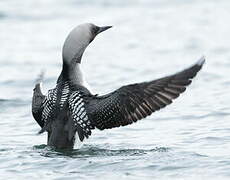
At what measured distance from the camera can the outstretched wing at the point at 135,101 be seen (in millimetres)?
8016

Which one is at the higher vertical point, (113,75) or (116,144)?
(113,75)

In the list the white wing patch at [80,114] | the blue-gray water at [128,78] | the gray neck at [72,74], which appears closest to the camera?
the blue-gray water at [128,78]

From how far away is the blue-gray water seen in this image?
26.1 feet

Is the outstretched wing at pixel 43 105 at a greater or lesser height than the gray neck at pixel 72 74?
lesser

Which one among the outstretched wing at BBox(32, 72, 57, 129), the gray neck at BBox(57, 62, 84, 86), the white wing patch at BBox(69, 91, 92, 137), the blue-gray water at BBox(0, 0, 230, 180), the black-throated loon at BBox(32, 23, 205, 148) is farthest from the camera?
the gray neck at BBox(57, 62, 84, 86)

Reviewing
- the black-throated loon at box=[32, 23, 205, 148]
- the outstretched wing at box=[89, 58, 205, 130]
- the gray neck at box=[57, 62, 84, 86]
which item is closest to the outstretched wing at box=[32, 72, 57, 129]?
the black-throated loon at box=[32, 23, 205, 148]

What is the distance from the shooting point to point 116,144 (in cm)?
909

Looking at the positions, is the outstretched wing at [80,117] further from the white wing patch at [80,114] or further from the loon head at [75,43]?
the loon head at [75,43]

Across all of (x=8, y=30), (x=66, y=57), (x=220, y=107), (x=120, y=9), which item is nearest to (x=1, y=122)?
(x=66, y=57)

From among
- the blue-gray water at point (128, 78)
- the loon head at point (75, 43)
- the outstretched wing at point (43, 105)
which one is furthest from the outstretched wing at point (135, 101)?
the loon head at point (75, 43)

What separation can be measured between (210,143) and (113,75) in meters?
4.75

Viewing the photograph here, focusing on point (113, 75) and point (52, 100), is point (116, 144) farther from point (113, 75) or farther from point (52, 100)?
point (113, 75)

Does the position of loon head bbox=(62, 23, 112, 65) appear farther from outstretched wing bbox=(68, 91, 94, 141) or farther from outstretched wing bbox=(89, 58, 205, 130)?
outstretched wing bbox=(89, 58, 205, 130)

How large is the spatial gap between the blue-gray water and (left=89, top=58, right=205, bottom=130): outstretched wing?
14.0 inches
